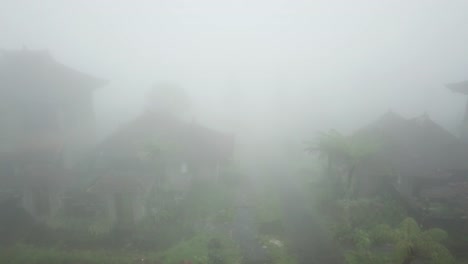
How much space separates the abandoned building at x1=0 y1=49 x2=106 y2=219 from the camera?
84.2 feet

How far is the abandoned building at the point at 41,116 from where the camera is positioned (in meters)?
25.7

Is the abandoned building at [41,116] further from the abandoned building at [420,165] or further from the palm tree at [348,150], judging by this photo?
the abandoned building at [420,165]

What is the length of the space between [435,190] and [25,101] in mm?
32972

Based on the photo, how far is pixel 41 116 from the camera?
101 ft

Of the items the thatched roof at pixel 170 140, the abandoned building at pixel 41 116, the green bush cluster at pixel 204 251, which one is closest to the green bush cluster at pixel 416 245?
the green bush cluster at pixel 204 251

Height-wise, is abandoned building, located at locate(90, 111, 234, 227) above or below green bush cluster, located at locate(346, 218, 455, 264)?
above

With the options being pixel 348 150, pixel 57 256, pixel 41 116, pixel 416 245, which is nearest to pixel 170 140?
pixel 57 256

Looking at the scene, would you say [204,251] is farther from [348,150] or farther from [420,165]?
[420,165]

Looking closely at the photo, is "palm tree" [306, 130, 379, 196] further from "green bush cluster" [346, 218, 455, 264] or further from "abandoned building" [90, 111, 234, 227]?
"abandoned building" [90, 111, 234, 227]

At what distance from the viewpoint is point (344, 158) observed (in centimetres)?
2272

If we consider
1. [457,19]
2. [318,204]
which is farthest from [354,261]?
[457,19]

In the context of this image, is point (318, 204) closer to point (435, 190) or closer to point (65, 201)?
point (435, 190)

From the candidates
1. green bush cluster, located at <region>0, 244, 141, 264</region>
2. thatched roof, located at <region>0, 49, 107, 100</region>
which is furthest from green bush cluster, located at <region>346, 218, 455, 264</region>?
thatched roof, located at <region>0, 49, 107, 100</region>

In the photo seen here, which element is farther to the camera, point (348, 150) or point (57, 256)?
point (348, 150)
